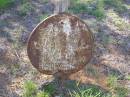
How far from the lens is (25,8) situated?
6879 mm

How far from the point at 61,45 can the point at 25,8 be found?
2.14 m

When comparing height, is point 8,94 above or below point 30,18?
below

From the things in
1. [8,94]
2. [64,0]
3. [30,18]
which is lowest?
[8,94]

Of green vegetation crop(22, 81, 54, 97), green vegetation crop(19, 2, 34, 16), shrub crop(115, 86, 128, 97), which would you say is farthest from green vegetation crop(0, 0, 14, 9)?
shrub crop(115, 86, 128, 97)

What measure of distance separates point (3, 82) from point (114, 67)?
169 cm

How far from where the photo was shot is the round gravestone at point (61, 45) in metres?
4.89

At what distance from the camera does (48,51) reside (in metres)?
4.99

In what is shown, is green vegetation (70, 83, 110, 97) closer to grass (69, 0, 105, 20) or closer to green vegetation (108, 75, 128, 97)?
green vegetation (108, 75, 128, 97)

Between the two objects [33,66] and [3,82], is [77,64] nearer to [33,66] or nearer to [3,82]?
[33,66]

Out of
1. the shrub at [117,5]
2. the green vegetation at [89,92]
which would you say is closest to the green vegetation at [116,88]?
the green vegetation at [89,92]

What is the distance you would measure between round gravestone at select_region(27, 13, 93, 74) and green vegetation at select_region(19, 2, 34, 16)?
1.94m

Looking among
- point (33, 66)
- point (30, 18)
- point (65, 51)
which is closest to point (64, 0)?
point (65, 51)

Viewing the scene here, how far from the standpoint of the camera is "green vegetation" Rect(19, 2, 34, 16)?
22.2ft

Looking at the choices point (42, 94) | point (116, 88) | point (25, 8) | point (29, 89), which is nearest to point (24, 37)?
point (25, 8)
